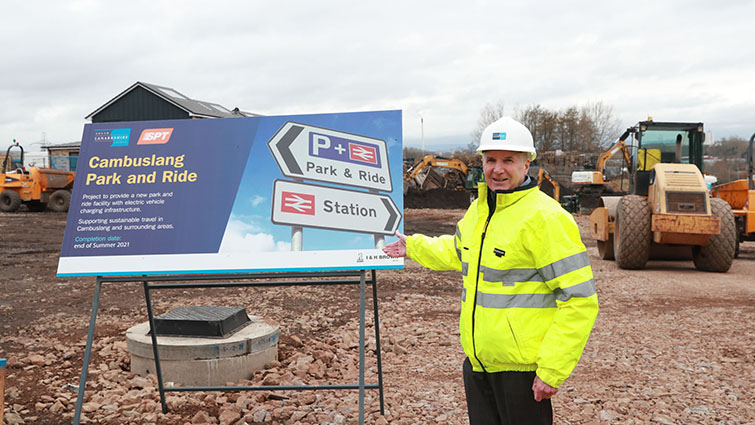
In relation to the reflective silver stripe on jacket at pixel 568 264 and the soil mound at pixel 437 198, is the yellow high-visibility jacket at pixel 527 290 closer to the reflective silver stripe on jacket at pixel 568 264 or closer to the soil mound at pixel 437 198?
the reflective silver stripe on jacket at pixel 568 264

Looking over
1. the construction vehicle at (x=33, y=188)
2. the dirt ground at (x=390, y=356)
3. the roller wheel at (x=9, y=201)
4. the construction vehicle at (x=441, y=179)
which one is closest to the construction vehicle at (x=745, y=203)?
the dirt ground at (x=390, y=356)

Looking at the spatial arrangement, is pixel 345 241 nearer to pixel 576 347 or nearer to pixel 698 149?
pixel 576 347

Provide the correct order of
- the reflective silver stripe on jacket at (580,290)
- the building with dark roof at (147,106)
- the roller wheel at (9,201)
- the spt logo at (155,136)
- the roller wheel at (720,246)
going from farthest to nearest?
the building with dark roof at (147,106)
the roller wheel at (9,201)
the roller wheel at (720,246)
the spt logo at (155,136)
the reflective silver stripe on jacket at (580,290)

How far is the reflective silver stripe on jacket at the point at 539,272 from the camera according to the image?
2.47 m

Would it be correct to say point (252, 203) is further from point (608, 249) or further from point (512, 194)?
point (608, 249)

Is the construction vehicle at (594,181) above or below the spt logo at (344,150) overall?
below

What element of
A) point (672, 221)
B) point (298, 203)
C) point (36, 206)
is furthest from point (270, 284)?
point (36, 206)

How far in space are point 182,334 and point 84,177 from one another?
5.78 feet

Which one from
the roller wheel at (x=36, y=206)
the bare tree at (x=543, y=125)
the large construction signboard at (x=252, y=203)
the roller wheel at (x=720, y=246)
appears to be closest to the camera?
the large construction signboard at (x=252, y=203)

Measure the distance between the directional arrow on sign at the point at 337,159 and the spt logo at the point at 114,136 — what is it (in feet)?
3.65

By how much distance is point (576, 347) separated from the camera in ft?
8.05

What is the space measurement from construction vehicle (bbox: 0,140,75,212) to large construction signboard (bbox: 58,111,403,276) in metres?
21.7

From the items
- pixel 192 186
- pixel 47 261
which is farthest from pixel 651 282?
pixel 47 261

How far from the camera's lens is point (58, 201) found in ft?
78.1
